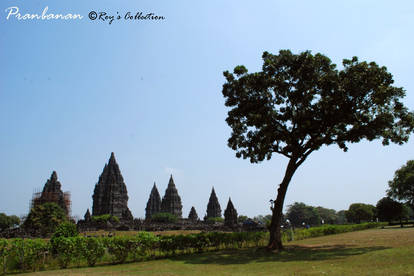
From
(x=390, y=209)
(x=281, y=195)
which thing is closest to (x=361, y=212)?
(x=390, y=209)

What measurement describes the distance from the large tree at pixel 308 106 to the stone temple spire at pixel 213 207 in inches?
3145

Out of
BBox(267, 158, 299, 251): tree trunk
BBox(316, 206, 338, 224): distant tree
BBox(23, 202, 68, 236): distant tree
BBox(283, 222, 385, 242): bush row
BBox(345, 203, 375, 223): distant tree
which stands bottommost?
BBox(316, 206, 338, 224): distant tree

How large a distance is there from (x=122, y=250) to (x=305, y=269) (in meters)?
9.39

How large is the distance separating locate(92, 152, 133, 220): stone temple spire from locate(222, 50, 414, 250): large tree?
67.4 meters

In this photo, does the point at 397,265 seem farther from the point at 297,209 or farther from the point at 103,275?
the point at 297,209

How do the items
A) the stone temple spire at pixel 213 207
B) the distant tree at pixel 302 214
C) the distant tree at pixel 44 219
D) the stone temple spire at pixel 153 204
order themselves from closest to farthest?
the distant tree at pixel 44 219 < the stone temple spire at pixel 213 207 < the stone temple spire at pixel 153 204 < the distant tree at pixel 302 214

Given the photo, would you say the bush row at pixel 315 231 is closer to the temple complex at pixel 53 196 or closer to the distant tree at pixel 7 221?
the temple complex at pixel 53 196


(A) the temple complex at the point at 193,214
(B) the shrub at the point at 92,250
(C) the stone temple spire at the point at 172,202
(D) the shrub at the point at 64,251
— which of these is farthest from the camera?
(A) the temple complex at the point at 193,214

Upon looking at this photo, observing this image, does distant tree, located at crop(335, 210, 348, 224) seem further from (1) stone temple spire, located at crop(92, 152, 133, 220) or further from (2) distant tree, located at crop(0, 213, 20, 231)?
(2) distant tree, located at crop(0, 213, 20, 231)

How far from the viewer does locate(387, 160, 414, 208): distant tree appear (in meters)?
55.5

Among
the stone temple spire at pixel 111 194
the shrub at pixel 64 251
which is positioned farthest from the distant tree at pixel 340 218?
the shrub at pixel 64 251

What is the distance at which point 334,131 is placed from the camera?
65.5ft

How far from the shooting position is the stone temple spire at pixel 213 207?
9738 centimetres

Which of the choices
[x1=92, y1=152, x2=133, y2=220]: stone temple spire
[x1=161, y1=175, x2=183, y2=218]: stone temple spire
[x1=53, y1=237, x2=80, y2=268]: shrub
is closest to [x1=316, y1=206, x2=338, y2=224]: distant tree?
[x1=161, y1=175, x2=183, y2=218]: stone temple spire
